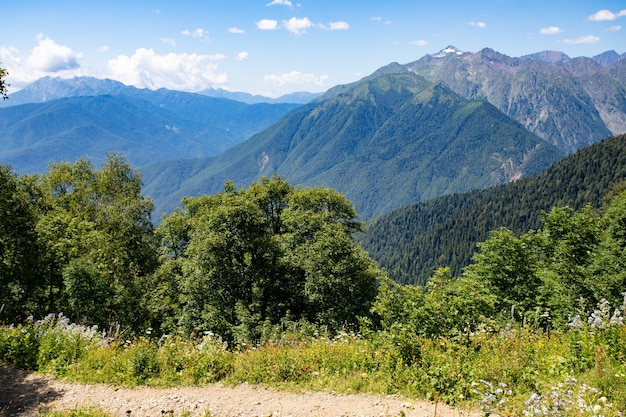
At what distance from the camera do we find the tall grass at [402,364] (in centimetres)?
840

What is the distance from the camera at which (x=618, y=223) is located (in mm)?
28594

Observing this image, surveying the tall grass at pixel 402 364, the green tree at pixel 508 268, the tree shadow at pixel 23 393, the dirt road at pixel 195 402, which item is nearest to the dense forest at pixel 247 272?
the green tree at pixel 508 268

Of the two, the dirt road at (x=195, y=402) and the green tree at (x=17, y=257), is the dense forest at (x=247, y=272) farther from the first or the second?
the dirt road at (x=195, y=402)

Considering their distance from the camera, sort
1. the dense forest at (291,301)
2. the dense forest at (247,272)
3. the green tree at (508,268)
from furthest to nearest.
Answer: the green tree at (508,268) < the dense forest at (247,272) < the dense forest at (291,301)

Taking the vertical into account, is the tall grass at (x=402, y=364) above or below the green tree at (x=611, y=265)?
above

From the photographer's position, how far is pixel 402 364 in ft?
34.2

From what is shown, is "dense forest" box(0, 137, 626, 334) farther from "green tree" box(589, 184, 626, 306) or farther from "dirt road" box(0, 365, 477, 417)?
"dirt road" box(0, 365, 477, 417)

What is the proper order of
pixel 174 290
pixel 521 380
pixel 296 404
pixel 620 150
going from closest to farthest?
pixel 521 380, pixel 296 404, pixel 174 290, pixel 620 150

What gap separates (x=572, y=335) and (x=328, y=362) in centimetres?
675

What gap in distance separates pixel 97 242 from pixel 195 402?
23.1 meters

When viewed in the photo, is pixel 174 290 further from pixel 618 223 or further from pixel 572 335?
pixel 618 223

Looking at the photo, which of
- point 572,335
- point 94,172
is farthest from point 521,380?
point 94,172

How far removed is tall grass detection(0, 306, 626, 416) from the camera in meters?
8.40

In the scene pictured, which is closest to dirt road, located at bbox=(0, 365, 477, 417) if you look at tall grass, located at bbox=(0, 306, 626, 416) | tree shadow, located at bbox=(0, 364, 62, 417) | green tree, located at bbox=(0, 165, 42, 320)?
tree shadow, located at bbox=(0, 364, 62, 417)
